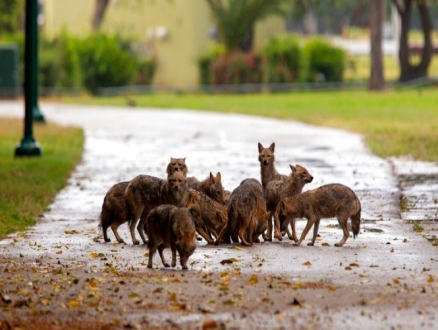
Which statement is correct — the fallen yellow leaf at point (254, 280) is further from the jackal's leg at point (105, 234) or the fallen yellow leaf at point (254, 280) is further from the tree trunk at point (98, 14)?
the tree trunk at point (98, 14)

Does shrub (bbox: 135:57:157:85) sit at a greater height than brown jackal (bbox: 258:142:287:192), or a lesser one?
greater

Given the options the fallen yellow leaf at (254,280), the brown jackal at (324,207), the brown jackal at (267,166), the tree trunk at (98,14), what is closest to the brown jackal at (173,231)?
the fallen yellow leaf at (254,280)

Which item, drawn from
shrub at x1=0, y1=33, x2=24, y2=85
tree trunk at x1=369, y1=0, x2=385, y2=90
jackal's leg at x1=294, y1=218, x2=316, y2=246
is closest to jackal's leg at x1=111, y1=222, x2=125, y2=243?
jackal's leg at x1=294, y1=218, x2=316, y2=246

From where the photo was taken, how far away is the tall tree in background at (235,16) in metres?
53.8

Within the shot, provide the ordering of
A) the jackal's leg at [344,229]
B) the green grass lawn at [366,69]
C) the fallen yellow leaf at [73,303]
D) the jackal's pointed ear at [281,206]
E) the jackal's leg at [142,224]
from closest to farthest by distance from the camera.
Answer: the fallen yellow leaf at [73,303]
the jackal's leg at [344,229]
the jackal's pointed ear at [281,206]
the jackal's leg at [142,224]
the green grass lawn at [366,69]

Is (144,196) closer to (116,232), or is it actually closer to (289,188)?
(116,232)

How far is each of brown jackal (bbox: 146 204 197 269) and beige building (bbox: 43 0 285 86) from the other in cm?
4354

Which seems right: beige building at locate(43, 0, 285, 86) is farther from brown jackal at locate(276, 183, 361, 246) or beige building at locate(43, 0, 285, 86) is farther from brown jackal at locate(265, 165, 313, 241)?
brown jackal at locate(276, 183, 361, 246)

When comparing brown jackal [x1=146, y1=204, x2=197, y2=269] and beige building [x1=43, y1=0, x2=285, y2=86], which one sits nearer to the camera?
brown jackal [x1=146, y1=204, x2=197, y2=269]

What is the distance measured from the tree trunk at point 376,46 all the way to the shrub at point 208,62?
650 centimetres

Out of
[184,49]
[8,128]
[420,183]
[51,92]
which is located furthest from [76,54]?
[420,183]

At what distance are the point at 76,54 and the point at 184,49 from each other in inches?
267

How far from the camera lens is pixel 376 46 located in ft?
166

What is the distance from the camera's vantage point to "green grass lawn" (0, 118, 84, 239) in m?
15.2
